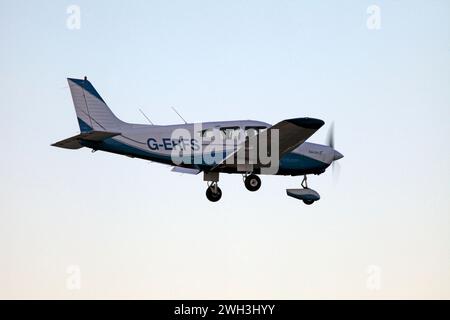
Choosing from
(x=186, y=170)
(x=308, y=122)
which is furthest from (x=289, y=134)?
(x=186, y=170)

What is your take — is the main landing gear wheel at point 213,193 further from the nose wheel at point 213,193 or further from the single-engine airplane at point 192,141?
the single-engine airplane at point 192,141

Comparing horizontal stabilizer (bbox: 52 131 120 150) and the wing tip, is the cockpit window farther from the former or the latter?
horizontal stabilizer (bbox: 52 131 120 150)

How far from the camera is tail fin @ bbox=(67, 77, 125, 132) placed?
2330 cm

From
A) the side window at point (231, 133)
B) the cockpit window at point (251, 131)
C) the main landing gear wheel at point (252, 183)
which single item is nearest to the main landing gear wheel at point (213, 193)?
the main landing gear wheel at point (252, 183)

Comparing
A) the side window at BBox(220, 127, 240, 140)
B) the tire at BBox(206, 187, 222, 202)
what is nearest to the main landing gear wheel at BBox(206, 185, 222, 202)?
the tire at BBox(206, 187, 222, 202)

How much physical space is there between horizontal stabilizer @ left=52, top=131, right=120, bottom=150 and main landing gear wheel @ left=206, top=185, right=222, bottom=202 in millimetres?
3474

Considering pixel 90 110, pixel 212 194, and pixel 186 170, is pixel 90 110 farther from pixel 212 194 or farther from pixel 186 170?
pixel 212 194

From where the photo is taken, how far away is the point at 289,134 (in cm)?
2245

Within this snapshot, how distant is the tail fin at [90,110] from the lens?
76.4 feet

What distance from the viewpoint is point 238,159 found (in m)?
23.3

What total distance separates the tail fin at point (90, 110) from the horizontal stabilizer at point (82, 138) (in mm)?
831

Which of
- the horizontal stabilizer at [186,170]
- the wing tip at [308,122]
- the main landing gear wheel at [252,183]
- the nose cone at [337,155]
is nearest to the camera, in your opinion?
the wing tip at [308,122]
